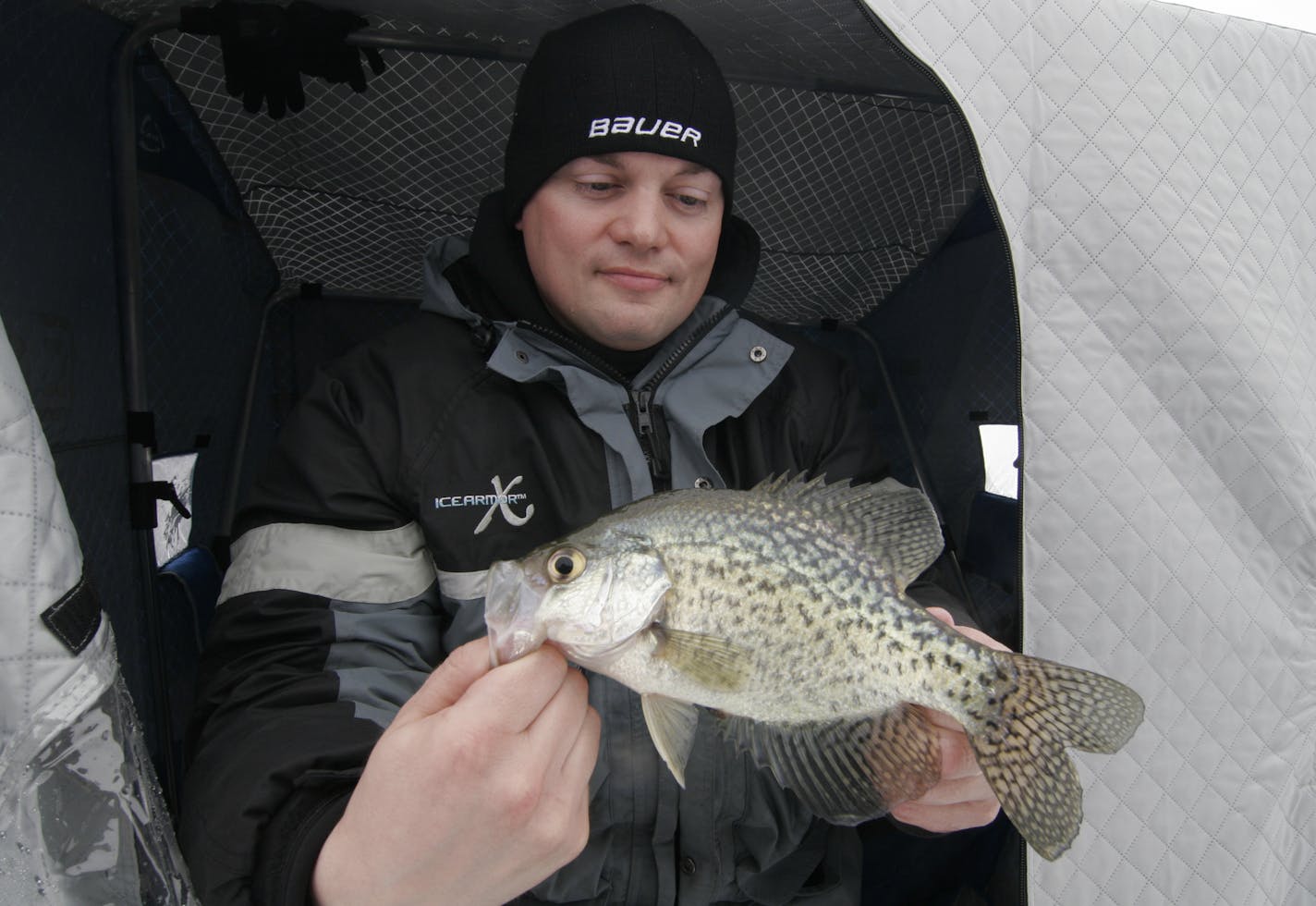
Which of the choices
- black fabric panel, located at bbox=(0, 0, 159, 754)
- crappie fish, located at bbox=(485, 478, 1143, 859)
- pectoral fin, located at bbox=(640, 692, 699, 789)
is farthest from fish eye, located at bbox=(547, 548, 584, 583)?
black fabric panel, located at bbox=(0, 0, 159, 754)

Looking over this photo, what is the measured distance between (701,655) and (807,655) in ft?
0.60

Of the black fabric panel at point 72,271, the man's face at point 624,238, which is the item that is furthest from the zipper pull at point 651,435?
the black fabric panel at point 72,271

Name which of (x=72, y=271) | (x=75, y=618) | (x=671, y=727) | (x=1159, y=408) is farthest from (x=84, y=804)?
(x=1159, y=408)

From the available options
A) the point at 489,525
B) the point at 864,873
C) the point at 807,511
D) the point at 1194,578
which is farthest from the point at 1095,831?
the point at 489,525

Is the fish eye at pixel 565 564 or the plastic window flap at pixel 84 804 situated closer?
the plastic window flap at pixel 84 804

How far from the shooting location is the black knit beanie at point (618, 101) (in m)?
1.64

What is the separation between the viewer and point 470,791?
3.40ft

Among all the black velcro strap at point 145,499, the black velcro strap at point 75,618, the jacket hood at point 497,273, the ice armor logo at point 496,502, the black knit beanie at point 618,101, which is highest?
the black knit beanie at point 618,101

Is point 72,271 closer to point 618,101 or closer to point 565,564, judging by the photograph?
point 618,101

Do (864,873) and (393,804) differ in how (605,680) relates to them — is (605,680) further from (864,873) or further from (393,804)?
(864,873)

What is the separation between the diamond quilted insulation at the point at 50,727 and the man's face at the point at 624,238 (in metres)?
0.98

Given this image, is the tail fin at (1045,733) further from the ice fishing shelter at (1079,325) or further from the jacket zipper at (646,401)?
the jacket zipper at (646,401)

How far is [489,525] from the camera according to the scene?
65.6 inches

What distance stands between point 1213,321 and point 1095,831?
1.11 meters
